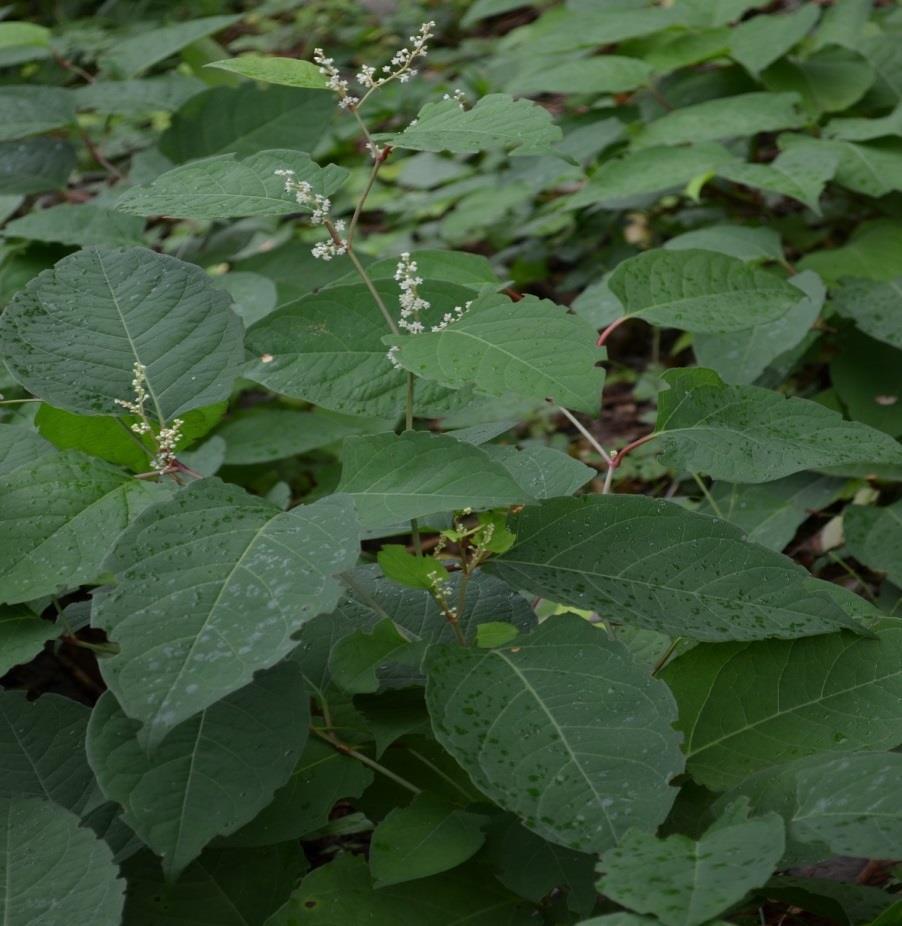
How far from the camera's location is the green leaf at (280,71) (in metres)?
1.40

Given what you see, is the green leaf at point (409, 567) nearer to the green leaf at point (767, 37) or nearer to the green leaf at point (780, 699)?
the green leaf at point (780, 699)

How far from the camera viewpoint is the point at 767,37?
3.18 metres

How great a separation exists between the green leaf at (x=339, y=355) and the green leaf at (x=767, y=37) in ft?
6.68

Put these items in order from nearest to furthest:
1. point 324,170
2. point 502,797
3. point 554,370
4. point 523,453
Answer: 1. point 502,797
2. point 554,370
3. point 324,170
4. point 523,453

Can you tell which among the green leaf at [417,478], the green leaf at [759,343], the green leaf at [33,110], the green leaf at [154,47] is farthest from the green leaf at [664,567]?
the green leaf at [154,47]

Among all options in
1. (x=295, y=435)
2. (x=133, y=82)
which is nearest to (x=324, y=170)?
(x=295, y=435)

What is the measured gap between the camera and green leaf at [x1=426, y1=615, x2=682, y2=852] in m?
1.10

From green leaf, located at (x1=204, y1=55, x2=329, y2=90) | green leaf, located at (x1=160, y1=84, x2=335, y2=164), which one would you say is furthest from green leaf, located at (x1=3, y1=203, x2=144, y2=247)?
green leaf, located at (x1=204, y1=55, x2=329, y2=90)

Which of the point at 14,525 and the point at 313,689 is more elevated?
the point at 14,525

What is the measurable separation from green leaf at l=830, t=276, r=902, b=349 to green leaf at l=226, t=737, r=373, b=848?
1468mm

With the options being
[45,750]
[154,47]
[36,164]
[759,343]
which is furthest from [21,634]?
[154,47]

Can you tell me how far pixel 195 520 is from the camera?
1.18 m

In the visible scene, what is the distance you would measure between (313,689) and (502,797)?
362mm

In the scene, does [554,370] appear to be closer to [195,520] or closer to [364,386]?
[364,386]
